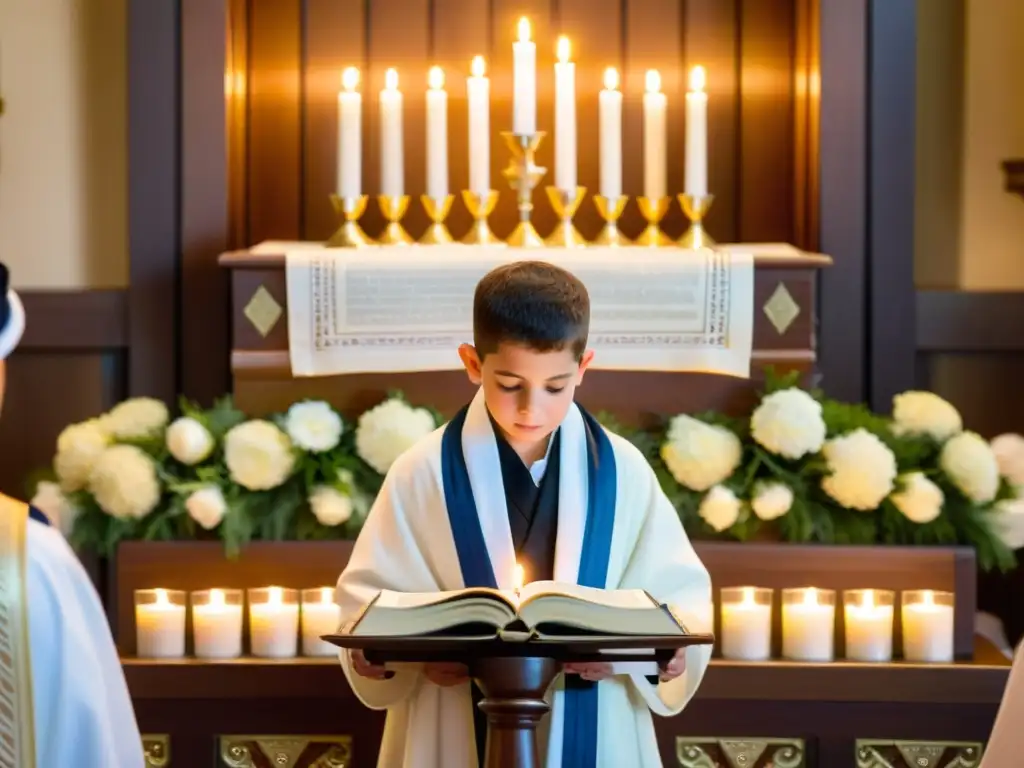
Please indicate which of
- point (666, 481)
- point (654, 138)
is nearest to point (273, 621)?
point (666, 481)

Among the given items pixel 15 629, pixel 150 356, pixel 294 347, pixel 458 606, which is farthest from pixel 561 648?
pixel 150 356

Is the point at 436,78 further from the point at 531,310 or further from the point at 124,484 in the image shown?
the point at 531,310

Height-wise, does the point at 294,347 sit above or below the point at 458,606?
above

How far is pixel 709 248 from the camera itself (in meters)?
4.28

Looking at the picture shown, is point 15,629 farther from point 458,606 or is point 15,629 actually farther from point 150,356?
point 150,356

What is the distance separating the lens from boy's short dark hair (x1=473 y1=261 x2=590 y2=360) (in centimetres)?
254

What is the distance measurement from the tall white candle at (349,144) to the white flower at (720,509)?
1341 mm

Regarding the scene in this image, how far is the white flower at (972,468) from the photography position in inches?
148

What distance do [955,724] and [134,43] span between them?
8.98 feet

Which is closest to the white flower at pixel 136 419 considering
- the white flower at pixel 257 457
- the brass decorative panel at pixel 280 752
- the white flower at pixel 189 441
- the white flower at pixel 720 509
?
the white flower at pixel 189 441

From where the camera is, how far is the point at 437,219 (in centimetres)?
450

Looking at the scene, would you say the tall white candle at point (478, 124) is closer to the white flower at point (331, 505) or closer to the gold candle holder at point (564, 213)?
the gold candle holder at point (564, 213)

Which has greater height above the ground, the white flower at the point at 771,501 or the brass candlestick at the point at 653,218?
the brass candlestick at the point at 653,218

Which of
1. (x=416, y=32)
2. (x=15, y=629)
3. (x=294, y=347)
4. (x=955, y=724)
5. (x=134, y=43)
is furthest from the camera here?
(x=416, y=32)
